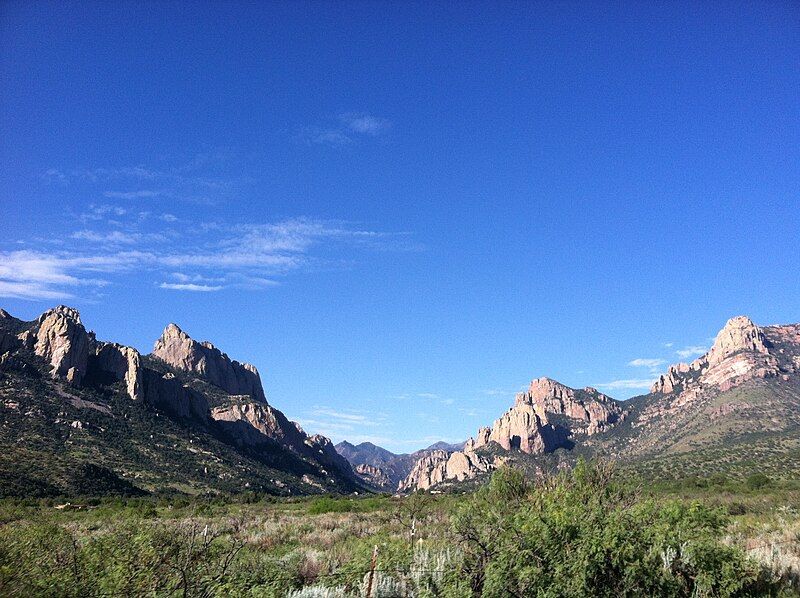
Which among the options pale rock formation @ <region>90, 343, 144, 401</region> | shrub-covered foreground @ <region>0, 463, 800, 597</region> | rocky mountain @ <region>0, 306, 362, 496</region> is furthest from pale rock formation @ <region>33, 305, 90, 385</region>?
shrub-covered foreground @ <region>0, 463, 800, 597</region>

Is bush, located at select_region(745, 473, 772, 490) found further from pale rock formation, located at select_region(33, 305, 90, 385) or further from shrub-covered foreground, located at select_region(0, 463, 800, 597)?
pale rock formation, located at select_region(33, 305, 90, 385)

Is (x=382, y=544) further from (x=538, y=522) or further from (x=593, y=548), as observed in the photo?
(x=593, y=548)

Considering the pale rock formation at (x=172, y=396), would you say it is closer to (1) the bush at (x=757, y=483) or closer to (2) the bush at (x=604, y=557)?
(1) the bush at (x=757, y=483)

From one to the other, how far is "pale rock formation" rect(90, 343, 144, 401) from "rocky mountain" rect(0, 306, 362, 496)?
0.35 metres

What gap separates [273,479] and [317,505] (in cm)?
11396

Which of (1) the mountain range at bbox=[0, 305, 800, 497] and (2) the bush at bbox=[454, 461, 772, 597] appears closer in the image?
(2) the bush at bbox=[454, 461, 772, 597]

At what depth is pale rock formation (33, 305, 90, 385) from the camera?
481 feet

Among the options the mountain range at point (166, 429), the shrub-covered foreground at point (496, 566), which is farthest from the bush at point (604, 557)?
the mountain range at point (166, 429)

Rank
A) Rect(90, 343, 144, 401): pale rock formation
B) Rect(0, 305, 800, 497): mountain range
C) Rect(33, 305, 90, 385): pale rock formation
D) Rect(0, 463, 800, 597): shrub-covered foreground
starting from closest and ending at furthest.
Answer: Rect(0, 463, 800, 597): shrub-covered foreground → Rect(0, 305, 800, 497): mountain range → Rect(33, 305, 90, 385): pale rock formation → Rect(90, 343, 144, 401): pale rock formation

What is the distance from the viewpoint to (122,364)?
16675 cm

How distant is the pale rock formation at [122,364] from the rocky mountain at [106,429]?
352mm

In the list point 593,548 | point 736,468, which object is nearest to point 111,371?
point 736,468

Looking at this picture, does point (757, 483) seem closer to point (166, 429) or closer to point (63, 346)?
point (166, 429)

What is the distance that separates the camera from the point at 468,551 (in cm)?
1050
